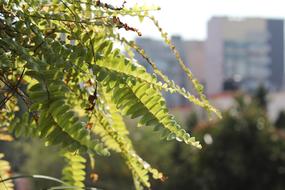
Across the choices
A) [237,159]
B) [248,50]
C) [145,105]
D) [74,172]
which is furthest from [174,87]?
[248,50]

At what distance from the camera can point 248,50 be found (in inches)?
2667

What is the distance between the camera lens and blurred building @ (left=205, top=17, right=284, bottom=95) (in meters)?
61.8

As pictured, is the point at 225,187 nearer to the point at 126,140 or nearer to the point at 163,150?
the point at 163,150

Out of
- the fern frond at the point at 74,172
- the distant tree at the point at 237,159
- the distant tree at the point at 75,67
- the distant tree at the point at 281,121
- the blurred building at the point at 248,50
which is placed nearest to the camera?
the distant tree at the point at 75,67

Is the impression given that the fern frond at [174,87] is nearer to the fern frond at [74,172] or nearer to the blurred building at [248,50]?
the fern frond at [74,172]

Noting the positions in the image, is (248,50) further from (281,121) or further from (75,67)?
Result: (75,67)

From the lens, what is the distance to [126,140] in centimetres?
124

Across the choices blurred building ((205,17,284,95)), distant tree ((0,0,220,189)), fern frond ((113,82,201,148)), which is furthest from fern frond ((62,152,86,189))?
blurred building ((205,17,284,95))

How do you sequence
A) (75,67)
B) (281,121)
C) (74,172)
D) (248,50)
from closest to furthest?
(75,67) → (74,172) → (281,121) → (248,50)

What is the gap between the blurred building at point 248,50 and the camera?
61.8 metres

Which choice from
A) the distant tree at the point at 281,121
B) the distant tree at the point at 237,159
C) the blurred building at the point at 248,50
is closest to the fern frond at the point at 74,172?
the distant tree at the point at 237,159

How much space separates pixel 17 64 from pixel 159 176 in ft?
0.92

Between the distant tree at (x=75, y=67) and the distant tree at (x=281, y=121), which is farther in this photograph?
the distant tree at (x=281, y=121)

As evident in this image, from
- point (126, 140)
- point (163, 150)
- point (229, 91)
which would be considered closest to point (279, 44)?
point (229, 91)
